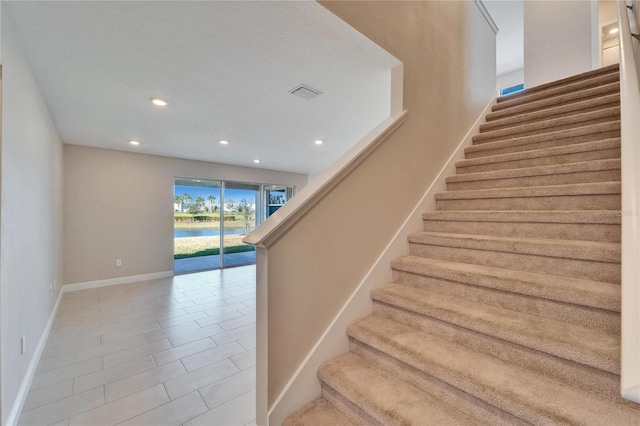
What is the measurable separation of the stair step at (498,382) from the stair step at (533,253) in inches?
23.5

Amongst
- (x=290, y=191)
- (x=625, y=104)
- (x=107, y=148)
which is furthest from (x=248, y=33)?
(x=290, y=191)

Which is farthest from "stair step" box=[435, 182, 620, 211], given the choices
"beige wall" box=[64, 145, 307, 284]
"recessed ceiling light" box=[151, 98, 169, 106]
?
"beige wall" box=[64, 145, 307, 284]

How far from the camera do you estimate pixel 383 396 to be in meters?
1.22

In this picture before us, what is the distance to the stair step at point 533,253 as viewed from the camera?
130 cm

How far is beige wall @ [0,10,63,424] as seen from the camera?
1.56 meters

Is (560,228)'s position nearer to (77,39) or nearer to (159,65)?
(159,65)

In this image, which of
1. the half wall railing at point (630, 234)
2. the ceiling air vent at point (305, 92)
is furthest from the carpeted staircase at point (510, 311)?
the ceiling air vent at point (305, 92)

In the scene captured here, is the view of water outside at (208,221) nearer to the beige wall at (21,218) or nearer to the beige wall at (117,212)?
the beige wall at (117,212)

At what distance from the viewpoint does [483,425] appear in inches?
41.4

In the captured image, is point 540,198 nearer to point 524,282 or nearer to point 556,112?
point 524,282

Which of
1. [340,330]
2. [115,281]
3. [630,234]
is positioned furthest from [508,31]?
[115,281]

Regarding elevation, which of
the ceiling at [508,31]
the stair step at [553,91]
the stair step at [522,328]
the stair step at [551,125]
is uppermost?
the ceiling at [508,31]

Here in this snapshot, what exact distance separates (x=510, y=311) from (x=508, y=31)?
5.50m

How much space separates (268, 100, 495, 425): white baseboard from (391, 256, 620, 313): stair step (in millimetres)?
157
